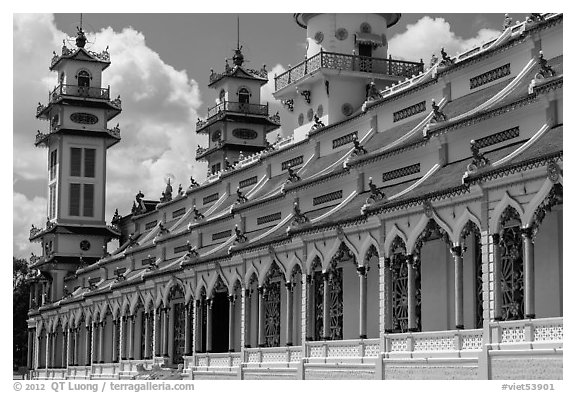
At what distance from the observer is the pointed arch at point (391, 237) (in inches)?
1480

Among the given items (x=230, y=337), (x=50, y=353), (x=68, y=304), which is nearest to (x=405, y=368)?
(x=230, y=337)

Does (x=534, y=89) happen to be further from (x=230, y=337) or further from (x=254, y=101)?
(x=254, y=101)

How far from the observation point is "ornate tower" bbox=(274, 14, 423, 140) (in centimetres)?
5556

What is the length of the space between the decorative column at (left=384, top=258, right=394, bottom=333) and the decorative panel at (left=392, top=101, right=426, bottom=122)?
8409 millimetres

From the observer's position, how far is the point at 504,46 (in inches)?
1519

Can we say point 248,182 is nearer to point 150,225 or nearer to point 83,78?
point 150,225

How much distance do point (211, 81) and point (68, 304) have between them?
2156 centimetres

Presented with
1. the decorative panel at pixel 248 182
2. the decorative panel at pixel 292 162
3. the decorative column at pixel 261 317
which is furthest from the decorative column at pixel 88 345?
the decorative column at pixel 261 317

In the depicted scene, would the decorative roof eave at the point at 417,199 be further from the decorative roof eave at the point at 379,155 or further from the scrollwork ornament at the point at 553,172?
the scrollwork ornament at the point at 553,172

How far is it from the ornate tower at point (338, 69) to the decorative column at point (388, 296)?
58.6ft

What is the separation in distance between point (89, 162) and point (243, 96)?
1334cm

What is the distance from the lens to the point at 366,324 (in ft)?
133

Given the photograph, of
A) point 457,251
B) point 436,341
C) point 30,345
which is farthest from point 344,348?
point 30,345

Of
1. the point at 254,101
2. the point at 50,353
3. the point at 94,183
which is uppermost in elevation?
the point at 254,101
